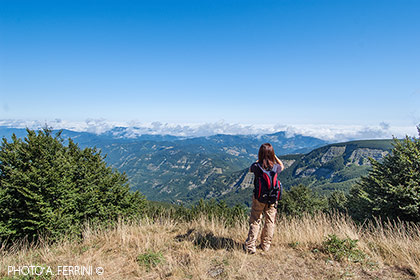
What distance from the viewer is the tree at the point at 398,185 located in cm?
1018

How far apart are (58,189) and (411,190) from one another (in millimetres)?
22296

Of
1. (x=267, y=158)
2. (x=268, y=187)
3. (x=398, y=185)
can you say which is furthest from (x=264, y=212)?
(x=398, y=185)

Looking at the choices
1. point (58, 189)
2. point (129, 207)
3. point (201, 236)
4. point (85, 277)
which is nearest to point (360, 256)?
point (201, 236)

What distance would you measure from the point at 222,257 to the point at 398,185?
1156 cm

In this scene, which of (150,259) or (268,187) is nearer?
(150,259)

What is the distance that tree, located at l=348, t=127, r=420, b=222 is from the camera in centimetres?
1018

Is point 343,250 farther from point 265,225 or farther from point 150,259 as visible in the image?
point 150,259

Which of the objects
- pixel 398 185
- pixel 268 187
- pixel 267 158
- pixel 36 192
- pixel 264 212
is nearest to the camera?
pixel 268 187

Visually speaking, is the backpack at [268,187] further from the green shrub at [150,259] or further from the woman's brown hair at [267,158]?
the green shrub at [150,259]

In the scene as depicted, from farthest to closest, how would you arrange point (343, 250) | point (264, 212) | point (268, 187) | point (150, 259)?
point (264, 212), point (268, 187), point (150, 259), point (343, 250)

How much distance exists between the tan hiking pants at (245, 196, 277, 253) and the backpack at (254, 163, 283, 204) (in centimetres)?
22

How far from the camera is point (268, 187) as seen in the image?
16.2ft

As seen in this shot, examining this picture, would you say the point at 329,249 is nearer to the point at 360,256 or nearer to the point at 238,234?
the point at 360,256

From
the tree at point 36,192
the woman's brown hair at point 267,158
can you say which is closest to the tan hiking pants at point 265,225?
the woman's brown hair at point 267,158
